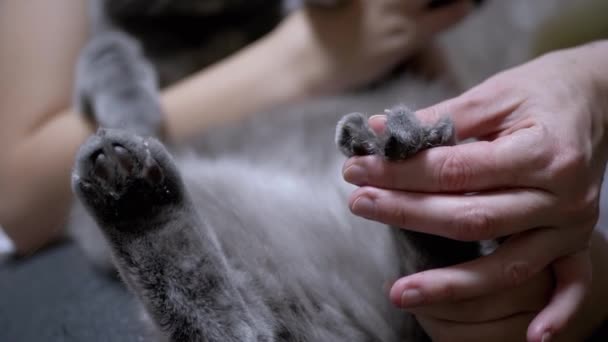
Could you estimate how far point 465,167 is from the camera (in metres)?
0.57

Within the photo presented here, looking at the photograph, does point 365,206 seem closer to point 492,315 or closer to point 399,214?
point 399,214

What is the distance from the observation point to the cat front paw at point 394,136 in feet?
1.86

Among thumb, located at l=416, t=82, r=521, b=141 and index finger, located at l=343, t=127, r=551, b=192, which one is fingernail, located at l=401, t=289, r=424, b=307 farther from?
thumb, located at l=416, t=82, r=521, b=141

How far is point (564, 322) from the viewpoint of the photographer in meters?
0.59

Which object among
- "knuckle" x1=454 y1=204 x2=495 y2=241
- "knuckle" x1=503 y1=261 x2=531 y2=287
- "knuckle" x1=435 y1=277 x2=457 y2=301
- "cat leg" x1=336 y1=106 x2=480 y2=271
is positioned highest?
"cat leg" x1=336 y1=106 x2=480 y2=271

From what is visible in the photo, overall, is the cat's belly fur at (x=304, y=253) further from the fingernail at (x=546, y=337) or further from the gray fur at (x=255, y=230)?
the fingernail at (x=546, y=337)

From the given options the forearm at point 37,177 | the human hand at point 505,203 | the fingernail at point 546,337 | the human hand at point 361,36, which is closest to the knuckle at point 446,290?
the human hand at point 505,203

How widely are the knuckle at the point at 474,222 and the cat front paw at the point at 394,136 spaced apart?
0.08 meters

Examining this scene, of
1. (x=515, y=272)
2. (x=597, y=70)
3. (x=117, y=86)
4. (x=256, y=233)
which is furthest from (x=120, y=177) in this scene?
(x=597, y=70)

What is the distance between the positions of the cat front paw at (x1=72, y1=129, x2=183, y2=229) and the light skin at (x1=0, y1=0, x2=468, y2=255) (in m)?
0.46

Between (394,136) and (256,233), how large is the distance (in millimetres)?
244

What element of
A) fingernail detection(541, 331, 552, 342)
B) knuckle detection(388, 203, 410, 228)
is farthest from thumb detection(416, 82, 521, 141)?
fingernail detection(541, 331, 552, 342)

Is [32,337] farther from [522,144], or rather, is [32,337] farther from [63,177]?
[522,144]

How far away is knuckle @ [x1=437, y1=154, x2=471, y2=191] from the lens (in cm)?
57
